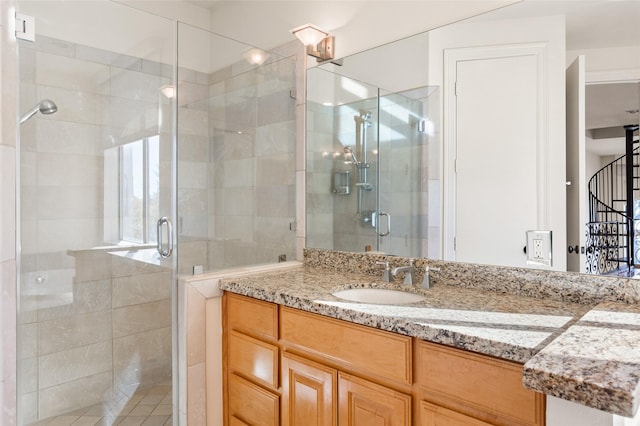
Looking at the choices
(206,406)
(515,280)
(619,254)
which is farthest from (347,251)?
(619,254)

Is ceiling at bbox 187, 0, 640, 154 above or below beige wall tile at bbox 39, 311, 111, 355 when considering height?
above

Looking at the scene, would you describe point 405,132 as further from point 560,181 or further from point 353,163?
point 560,181

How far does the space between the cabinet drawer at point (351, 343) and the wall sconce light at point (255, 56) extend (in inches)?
60.4

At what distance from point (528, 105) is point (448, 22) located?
579mm

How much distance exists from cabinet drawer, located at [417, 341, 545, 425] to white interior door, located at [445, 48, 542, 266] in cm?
66

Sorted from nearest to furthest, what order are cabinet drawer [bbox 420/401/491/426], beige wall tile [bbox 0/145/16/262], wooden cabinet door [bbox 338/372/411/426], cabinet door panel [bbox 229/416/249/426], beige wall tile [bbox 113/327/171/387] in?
cabinet drawer [bbox 420/401/491/426], wooden cabinet door [bbox 338/372/411/426], beige wall tile [bbox 0/145/16/262], cabinet door panel [bbox 229/416/249/426], beige wall tile [bbox 113/327/171/387]

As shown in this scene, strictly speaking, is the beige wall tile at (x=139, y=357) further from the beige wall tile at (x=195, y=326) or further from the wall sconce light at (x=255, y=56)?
the wall sconce light at (x=255, y=56)

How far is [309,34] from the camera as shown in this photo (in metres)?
2.31

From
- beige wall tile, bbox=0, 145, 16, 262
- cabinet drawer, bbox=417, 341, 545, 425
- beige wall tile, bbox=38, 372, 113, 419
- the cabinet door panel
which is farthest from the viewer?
beige wall tile, bbox=38, 372, 113, 419

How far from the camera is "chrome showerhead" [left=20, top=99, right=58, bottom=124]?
1834 mm

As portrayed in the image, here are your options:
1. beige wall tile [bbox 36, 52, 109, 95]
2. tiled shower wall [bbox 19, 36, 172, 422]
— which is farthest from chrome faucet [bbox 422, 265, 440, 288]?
beige wall tile [bbox 36, 52, 109, 95]

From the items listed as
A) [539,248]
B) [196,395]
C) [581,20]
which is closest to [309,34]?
[581,20]

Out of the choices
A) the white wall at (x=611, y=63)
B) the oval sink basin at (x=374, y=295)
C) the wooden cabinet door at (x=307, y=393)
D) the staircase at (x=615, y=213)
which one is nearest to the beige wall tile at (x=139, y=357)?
the wooden cabinet door at (x=307, y=393)

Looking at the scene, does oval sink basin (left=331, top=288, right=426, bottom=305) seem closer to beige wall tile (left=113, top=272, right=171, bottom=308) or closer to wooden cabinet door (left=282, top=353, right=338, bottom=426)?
wooden cabinet door (left=282, top=353, right=338, bottom=426)
